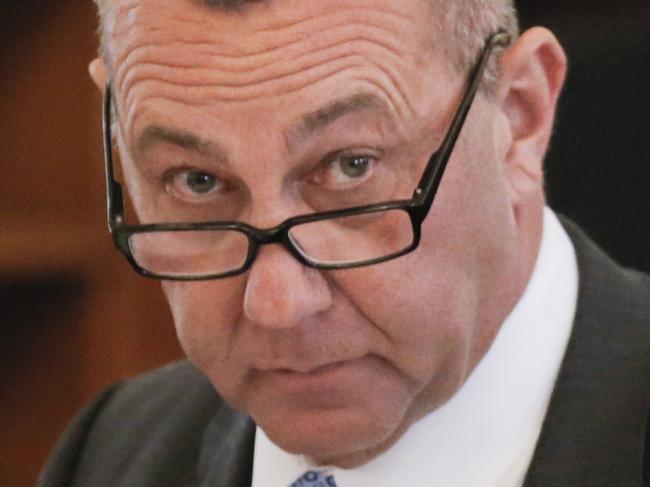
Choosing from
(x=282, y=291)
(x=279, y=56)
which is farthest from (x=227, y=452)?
(x=279, y=56)

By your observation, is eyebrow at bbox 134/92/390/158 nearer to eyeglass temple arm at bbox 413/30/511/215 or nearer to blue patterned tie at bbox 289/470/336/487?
eyeglass temple arm at bbox 413/30/511/215

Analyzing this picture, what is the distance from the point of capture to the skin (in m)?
1.09

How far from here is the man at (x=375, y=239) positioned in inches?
43.0

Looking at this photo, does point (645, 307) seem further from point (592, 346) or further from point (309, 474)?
point (309, 474)

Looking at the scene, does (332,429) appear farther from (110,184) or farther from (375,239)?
(110,184)

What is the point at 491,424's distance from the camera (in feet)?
4.17

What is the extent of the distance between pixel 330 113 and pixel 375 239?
0.39 feet

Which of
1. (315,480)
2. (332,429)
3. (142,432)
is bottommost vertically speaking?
(142,432)

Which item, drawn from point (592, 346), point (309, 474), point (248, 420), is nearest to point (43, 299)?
point (248, 420)

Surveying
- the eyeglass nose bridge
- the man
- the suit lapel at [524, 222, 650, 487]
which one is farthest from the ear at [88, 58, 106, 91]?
the suit lapel at [524, 222, 650, 487]

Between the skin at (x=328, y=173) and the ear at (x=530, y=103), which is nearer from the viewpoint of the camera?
the skin at (x=328, y=173)

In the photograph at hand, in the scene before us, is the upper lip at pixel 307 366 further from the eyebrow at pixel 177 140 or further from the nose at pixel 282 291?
the eyebrow at pixel 177 140

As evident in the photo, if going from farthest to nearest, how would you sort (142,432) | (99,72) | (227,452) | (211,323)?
(142,432) < (227,452) < (99,72) < (211,323)

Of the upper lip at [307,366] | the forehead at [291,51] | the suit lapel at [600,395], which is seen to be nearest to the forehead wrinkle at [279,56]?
the forehead at [291,51]
